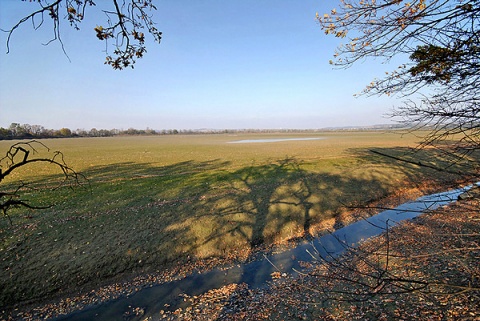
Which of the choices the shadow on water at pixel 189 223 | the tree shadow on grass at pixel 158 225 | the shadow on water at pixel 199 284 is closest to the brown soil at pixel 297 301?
the shadow on water at pixel 199 284

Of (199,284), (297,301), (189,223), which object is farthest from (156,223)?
(297,301)

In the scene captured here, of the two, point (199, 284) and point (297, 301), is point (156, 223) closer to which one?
point (199, 284)

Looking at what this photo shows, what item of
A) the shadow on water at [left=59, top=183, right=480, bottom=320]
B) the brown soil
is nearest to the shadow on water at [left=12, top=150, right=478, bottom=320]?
the shadow on water at [left=59, top=183, right=480, bottom=320]

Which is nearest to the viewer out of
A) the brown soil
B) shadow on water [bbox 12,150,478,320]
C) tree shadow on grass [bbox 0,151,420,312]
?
the brown soil

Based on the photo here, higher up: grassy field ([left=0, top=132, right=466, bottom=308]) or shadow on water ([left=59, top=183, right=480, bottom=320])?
grassy field ([left=0, top=132, right=466, bottom=308])

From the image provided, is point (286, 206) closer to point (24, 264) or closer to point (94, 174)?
point (24, 264)

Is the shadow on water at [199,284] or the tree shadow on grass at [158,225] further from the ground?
the tree shadow on grass at [158,225]

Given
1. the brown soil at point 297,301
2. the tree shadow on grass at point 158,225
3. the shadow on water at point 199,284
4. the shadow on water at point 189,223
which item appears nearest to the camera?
the brown soil at point 297,301

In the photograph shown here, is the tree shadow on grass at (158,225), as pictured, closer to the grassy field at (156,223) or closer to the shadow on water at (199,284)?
the grassy field at (156,223)

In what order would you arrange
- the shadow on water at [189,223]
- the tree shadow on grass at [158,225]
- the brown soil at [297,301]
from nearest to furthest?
the brown soil at [297,301]
the shadow on water at [189,223]
the tree shadow on grass at [158,225]

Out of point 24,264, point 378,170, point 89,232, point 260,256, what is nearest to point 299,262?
point 260,256

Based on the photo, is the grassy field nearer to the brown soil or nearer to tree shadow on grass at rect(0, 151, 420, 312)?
tree shadow on grass at rect(0, 151, 420, 312)

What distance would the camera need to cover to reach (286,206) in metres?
15.9

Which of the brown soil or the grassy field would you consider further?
the grassy field
